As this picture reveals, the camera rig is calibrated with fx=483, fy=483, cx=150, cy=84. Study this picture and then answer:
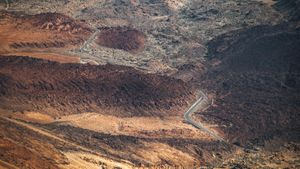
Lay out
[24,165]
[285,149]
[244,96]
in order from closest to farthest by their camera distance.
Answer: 1. [24,165]
2. [285,149]
3. [244,96]

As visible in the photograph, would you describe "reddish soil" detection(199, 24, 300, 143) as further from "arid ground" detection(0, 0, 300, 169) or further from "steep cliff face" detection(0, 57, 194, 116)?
"steep cliff face" detection(0, 57, 194, 116)

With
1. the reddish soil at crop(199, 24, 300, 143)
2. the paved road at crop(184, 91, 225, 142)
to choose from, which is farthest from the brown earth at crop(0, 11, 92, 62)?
the reddish soil at crop(199, 24, 300, 143)

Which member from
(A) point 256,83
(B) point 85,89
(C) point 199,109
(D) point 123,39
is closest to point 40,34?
(D) point 123,39

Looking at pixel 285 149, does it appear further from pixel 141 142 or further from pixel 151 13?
pixel 151 13

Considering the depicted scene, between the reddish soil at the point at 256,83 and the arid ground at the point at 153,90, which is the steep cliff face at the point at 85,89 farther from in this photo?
the reddish soil at the point at 256,83

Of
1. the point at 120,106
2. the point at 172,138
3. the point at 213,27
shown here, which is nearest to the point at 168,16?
the point at 213,27

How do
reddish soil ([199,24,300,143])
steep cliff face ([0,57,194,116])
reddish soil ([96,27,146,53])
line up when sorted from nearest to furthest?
steep cliff face ([0,57,194,116]), reddish soil ([199,24,300,143]), reddish soil ([96,27,146,53])

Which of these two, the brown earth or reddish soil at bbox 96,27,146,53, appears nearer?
the brown earth
